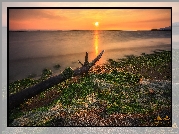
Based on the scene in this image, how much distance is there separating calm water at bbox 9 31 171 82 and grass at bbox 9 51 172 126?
18 centimetres

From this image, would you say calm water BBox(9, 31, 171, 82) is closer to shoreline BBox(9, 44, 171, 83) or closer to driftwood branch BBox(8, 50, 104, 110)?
shoreline BBox(9, 44, 171, 83)

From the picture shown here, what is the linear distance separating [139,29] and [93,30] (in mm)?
981

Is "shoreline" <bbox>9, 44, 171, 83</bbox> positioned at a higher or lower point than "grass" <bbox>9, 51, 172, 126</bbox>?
higher

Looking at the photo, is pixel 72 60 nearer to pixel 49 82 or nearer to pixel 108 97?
pixel 49 82

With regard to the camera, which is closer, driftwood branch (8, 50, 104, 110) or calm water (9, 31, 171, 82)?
calm water (9, 31, 171, 82)

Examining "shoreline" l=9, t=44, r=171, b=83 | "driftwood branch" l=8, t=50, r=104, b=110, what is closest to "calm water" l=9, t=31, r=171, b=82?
"shoreline" l=9, t=44, r=171, b=83

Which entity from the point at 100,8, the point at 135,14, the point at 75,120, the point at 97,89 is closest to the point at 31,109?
the point at 75,120

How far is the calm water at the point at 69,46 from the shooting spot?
19.5ft

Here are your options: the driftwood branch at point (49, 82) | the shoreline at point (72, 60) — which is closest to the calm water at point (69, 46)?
the shoreline at point (72, 60)

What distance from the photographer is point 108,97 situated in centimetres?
615

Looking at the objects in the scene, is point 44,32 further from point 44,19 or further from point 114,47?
point 114,47

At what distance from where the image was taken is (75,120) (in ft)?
19.8

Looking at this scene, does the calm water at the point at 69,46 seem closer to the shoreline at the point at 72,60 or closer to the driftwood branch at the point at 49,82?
the shoreline at the point at 72,60

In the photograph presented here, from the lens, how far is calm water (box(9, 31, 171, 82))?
19.5 feet
